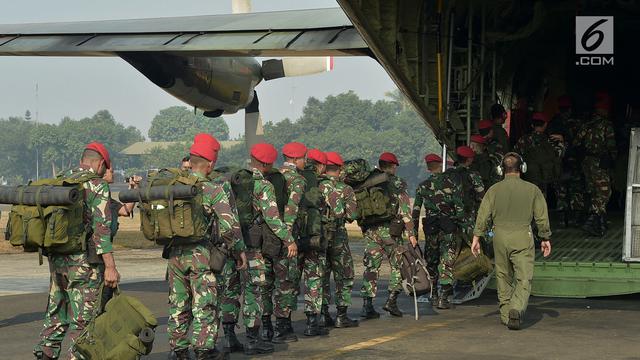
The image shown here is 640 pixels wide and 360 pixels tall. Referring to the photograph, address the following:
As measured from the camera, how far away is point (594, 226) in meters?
14.6

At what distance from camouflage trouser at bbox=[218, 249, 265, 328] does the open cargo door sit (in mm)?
4637

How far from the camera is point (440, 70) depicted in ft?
48.9

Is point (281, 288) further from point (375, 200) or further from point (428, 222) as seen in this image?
point (428, 222)

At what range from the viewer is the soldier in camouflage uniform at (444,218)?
12.8 metres

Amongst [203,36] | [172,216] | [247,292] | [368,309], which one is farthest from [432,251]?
[203,36]

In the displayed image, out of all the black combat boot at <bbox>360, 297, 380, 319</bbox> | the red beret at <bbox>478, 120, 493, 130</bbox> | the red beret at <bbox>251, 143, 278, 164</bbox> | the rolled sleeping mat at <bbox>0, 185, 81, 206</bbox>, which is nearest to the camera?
the rolled sleeping mat at <bbox>0, 185, 81, 206</bbox>

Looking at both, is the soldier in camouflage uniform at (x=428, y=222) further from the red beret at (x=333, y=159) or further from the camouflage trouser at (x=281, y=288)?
the camouflage trouser at (x=281, y=288)

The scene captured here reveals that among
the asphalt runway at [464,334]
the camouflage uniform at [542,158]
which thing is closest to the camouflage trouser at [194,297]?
the asphalt runway at [464,334]

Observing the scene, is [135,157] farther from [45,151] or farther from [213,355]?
[213,355]

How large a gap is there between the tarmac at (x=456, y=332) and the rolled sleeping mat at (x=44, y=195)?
2161 millimetres

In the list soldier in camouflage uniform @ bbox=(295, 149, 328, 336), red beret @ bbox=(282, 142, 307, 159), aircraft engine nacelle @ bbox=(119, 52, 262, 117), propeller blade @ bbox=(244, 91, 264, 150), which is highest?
aircraft engine nacelle @ bbox=(119, 52, 262, 117)

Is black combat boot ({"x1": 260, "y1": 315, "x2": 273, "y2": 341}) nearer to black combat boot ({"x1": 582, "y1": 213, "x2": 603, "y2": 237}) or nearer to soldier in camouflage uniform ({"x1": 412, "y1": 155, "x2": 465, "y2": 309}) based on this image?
soldier in camouflage uniform ({"x1": 412, "y1": 155, "x2": 465, "y2": 309})

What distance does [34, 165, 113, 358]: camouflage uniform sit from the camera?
26.7 feet

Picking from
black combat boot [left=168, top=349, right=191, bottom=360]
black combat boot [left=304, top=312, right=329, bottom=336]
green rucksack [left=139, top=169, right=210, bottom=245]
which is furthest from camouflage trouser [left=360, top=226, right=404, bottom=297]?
green rucksack [left=139, top=169, right=210, bottom=245]
